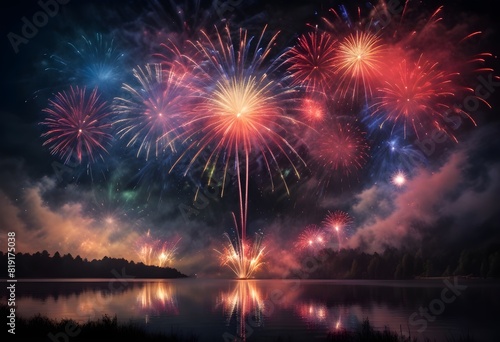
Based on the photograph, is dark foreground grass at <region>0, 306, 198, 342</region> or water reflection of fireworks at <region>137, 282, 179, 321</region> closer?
dark foreground grass at <region>0, 306, 198, 342</region>

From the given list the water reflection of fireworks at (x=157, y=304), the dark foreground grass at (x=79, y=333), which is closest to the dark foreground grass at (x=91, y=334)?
the dark foreground grass at (x=79, y=333)

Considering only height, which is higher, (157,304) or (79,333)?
(79,333)

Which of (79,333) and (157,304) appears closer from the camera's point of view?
(79,333)

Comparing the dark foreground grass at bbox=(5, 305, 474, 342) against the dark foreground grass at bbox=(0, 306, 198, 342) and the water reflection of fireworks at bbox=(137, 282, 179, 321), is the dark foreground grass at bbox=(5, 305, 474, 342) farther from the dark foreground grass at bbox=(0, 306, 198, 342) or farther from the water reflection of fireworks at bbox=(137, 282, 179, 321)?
the water reflection of fireworks at bbox=(137, 282, 179, 321)

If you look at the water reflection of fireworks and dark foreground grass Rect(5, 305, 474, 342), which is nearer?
dark foreground grass Rect(5, 305, 474, 342)

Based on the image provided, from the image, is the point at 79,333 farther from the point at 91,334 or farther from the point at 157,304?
the point at 157,304

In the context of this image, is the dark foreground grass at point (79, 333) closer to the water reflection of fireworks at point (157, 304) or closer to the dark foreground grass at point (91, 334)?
the dark foreground grass at point (91, 334)

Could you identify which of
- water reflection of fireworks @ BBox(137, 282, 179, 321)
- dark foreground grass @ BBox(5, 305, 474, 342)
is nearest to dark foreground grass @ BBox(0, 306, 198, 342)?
dark foreground grass @ BBox(5, 305, 474, 342)

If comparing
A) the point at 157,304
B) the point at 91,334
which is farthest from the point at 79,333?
the point at 157,304

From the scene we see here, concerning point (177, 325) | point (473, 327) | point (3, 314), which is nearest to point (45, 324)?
point (3, 314)

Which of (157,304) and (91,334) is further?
(157,304)

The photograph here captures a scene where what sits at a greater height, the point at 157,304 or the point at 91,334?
the point at 91,334
